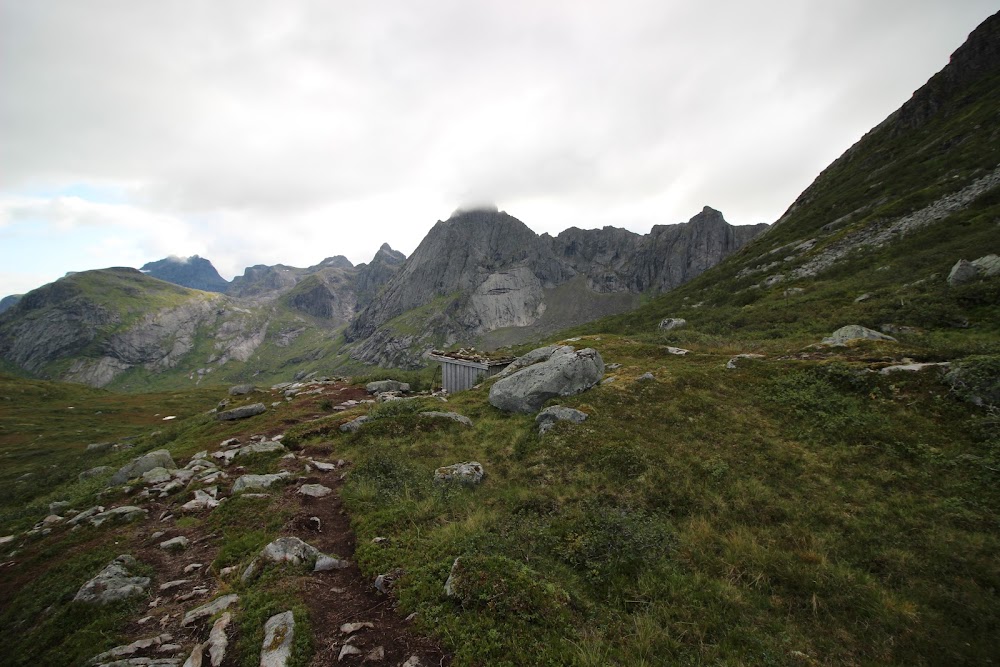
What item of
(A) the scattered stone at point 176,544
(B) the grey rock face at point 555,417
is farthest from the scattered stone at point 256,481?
(B) the grey rock face at point 555,417

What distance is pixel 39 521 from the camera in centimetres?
1480

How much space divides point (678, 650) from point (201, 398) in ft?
384

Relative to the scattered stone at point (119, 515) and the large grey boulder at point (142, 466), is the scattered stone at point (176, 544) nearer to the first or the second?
the scattered stone at point (119, 515)

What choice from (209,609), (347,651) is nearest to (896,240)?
(347,651)

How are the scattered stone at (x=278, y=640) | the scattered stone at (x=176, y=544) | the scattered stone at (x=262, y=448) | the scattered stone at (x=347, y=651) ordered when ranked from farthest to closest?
the scattered stone at (x=262, y=448)
the scattered stone at (x=176, y=544)
the scattered stone at (x=347, y=651)
the scattered stone at (x=278, y=640)

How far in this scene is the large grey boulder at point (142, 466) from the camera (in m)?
17.8

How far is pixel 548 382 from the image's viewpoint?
23.2m

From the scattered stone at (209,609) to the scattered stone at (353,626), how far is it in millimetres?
2760

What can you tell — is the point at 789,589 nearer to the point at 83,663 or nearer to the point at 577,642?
the point at 577,642

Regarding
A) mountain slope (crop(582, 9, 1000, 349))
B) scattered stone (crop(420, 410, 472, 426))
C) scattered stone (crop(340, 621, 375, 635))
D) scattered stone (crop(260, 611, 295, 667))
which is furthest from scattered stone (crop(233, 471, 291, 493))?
mountain slope (crop(582, 9, 1000, 349))

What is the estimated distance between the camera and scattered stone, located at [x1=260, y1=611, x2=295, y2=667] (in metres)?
6.65

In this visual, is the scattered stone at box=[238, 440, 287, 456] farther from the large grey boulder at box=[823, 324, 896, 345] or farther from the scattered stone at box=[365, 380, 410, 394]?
the large grey boulder at box=[823, 324, 896, 345]

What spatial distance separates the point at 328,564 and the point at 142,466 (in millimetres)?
15271

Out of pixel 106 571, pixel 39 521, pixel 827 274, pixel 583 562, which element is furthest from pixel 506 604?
pixel 827 274
